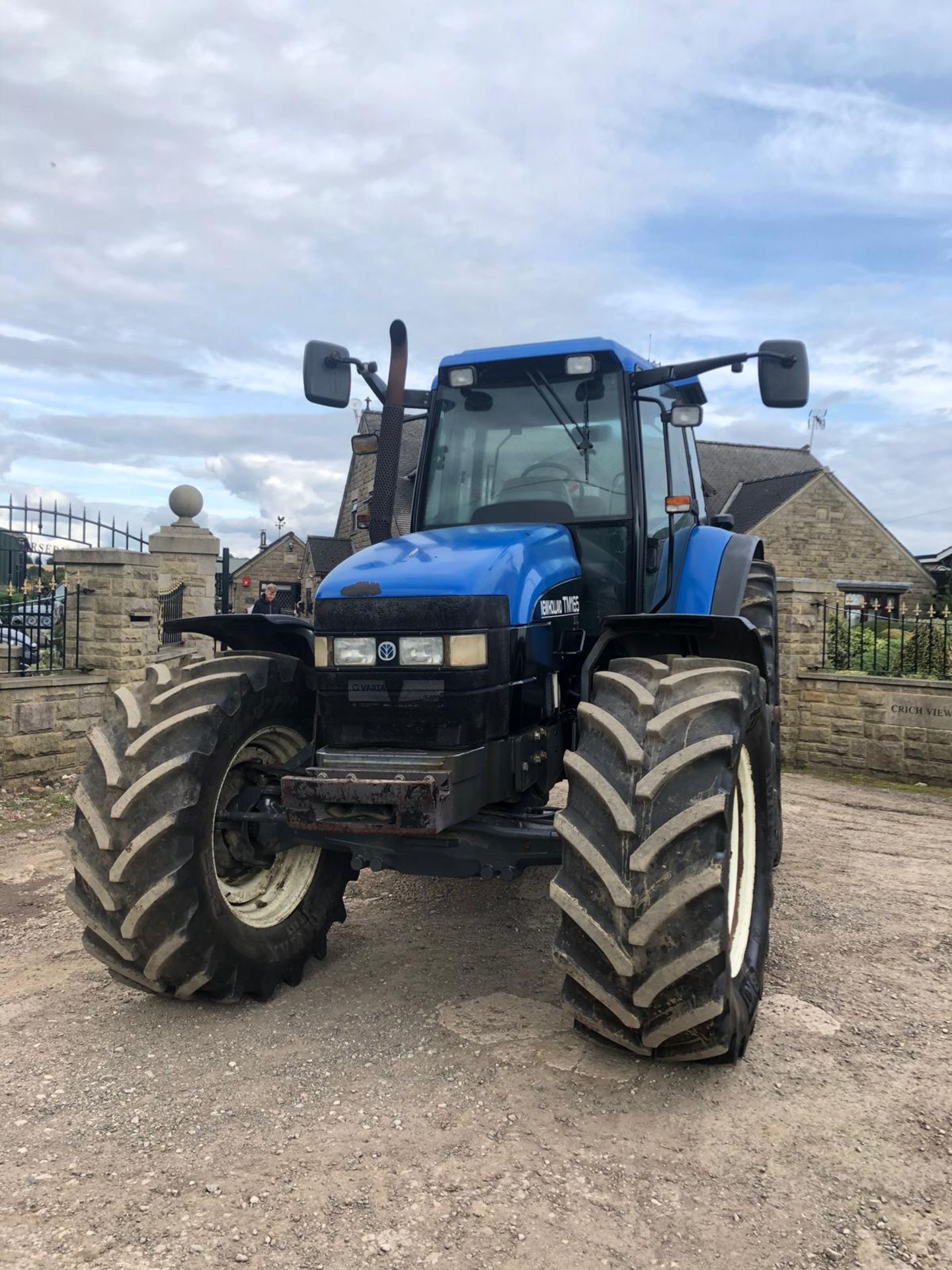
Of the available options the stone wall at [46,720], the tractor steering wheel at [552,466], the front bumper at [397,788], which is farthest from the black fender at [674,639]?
the stone wall at [46,720]

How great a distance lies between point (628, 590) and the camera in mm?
4383

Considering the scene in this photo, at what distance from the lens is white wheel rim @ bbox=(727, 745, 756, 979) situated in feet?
11.8

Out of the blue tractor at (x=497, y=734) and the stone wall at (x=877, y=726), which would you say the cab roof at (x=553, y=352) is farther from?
the stone wall at (x=877, y=726)

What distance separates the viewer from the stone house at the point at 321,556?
108 feet

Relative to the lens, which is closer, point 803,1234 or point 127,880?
point 803,1234

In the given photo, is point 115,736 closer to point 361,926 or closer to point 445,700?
point 445,700

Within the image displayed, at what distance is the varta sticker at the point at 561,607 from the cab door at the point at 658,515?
37 centimetres

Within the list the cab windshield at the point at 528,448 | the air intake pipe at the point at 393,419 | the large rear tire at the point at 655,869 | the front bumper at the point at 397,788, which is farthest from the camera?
the cab windshield at the point at 528,448

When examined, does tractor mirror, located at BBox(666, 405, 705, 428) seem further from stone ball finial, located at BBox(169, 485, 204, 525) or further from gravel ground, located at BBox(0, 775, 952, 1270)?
stone ball finial, located at BBox(169, 485, 204, 525)

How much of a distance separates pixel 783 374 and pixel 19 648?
6748mm

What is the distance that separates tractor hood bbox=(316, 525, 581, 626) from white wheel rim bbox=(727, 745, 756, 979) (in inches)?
41.5

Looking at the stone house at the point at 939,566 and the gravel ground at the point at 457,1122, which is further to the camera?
the stone house at the point at 939,566

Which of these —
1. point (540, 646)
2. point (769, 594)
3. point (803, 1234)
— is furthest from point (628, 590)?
point (803, 1234)

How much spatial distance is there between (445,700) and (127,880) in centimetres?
127
